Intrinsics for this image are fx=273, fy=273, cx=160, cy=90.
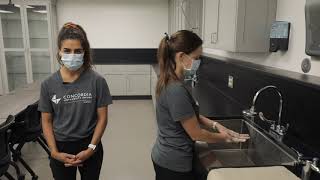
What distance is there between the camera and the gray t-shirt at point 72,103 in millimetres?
1573

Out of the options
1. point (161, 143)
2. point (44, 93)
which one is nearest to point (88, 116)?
point (44, 93)

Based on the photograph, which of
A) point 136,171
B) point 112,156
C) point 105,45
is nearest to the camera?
point 136,171

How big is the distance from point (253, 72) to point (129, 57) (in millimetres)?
4667

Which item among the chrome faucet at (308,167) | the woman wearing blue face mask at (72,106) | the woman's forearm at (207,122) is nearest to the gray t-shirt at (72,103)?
the woman wearing blue face mask at (72,106)

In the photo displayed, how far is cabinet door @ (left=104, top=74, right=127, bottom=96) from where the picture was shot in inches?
234

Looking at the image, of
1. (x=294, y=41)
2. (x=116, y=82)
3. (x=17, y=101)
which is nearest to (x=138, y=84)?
(x=116, y=82)

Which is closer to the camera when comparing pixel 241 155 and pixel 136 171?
pixel 241 155

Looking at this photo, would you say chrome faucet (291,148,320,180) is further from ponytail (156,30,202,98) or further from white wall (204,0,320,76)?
ponytail (156,30,202,98)

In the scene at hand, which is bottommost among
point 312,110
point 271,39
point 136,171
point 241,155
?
point 136,171

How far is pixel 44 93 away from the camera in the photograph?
5.19 ft

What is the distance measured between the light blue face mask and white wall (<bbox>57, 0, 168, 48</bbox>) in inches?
189

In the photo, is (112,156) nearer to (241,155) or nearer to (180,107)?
(241,155)

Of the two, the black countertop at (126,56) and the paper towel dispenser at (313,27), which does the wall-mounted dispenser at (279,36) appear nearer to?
the paper towel dispenser at (313,27)

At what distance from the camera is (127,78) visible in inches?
235
